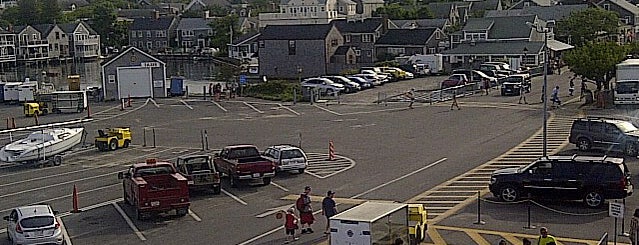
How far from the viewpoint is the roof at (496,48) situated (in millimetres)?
82750

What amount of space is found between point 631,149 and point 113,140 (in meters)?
24.0

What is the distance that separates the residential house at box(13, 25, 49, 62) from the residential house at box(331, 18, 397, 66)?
6834 cm

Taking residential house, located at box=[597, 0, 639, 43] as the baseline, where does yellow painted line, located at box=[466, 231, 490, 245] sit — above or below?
below

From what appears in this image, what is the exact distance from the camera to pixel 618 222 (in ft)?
80.0

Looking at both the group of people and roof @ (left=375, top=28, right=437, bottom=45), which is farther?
roof @ (left=375, top=28, right=437, bottom=45)

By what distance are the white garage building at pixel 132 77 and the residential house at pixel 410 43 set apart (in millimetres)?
35564

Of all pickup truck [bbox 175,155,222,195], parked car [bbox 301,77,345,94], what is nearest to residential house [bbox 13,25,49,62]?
parked car [bbox 301,77,345,94]

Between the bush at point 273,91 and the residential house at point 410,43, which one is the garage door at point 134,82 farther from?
the residential house at point 410,43

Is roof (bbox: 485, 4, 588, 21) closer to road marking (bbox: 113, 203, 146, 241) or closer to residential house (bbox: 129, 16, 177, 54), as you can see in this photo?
residential house (bbox: 129, 16, 177, 54)

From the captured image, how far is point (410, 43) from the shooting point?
97438 millimetres

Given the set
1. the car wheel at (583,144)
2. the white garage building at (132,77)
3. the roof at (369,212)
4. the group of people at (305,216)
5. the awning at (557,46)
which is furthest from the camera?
the awning at (557,46)

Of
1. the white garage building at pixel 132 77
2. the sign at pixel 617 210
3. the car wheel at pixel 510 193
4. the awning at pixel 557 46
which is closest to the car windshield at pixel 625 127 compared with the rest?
the car wheel at pixel 510 193

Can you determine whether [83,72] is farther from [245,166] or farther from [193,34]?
[245,166]

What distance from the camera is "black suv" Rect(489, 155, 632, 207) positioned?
84.7 ft
